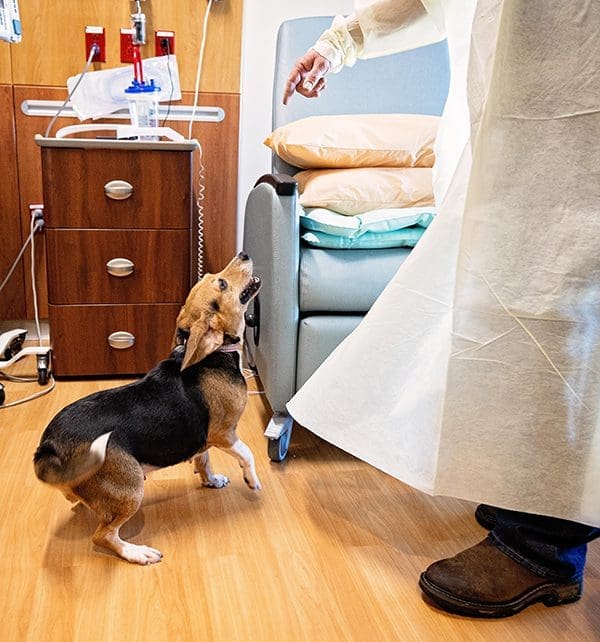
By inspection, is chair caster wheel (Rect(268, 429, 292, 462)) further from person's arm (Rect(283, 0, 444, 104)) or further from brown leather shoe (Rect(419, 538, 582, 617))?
person's arm (Rect(283, 0, 444, 104))

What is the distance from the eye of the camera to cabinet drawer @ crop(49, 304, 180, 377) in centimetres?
196

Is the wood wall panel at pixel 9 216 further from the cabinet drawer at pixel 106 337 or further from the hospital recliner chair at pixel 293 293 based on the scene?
the hospital recliner chair at pixel 293 293

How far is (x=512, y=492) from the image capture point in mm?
1049

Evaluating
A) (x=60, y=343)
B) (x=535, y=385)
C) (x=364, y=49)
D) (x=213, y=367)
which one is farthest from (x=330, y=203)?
(x=60, y=343)

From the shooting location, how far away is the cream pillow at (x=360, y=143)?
1729 mm

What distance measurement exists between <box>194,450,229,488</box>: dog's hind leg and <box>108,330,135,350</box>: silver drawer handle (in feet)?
2.08

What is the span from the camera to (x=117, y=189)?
6.16 feet

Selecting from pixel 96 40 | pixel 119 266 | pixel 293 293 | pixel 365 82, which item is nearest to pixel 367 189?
pixel 293 293

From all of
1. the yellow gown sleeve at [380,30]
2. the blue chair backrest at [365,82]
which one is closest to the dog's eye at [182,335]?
the yellow gown sleeve at [380,30]

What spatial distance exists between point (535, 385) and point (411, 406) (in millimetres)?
230

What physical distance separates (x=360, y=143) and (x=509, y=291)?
0.87 m

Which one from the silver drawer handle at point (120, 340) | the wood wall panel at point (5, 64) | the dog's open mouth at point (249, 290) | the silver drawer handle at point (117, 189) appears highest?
the wood wall panel at point (5, 64)

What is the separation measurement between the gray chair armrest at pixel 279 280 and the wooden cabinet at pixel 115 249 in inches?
15.3

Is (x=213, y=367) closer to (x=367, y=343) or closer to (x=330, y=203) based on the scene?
(x=367, y=343)
